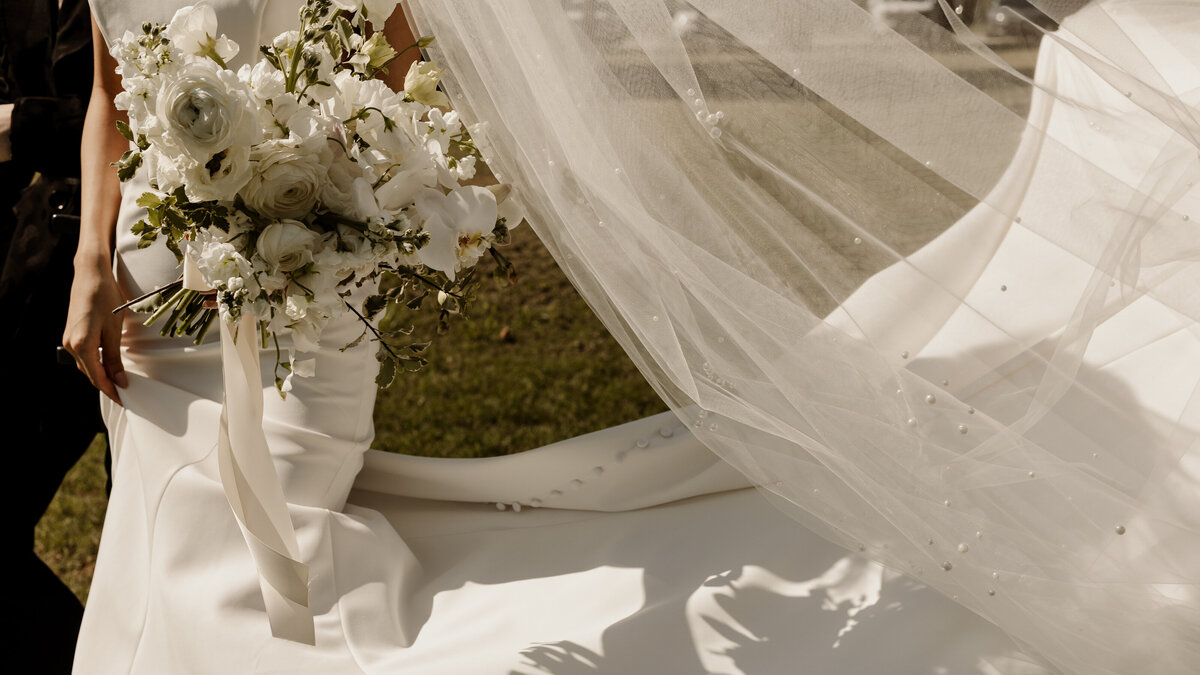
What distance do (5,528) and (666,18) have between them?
2.15 m

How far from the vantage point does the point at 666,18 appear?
1356mm

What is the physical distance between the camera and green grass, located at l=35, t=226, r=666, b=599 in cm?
369

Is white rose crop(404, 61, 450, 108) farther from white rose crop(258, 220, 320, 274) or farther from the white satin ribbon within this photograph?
the white satin ribbon

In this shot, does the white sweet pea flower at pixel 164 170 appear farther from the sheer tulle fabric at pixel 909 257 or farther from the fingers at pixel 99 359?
the fingers at pixel 99 359

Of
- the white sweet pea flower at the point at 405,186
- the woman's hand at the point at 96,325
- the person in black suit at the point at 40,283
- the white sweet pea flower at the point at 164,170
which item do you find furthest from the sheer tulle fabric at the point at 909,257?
the person in black suit at the point at 40,283

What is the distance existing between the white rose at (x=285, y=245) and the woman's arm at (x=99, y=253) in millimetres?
724

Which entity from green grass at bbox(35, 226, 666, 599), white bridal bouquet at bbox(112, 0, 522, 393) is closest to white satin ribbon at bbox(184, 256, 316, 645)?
white bridal bouquet at bbox(112, 0, 522, 393)

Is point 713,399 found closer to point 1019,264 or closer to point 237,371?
point 1019,264

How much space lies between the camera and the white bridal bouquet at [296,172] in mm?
1300

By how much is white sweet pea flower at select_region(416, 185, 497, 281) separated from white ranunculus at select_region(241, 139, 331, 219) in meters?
0.15

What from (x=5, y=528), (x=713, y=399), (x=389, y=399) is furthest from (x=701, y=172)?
(x=389, y=399)

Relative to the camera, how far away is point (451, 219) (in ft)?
4.65

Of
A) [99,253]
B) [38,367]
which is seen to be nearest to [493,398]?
[38,367]

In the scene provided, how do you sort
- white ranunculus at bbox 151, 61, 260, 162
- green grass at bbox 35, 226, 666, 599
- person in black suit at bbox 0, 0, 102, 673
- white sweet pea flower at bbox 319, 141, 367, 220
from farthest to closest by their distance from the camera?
1. green grass at bbox 35, 226, 666, 599
2. person in black suit at bbox 0, 0, 102, 673
3. white sweet pea flower at bbox 319, 141, 367, 220
4. white ranunculus at bbox 151, 61, 260, 162
